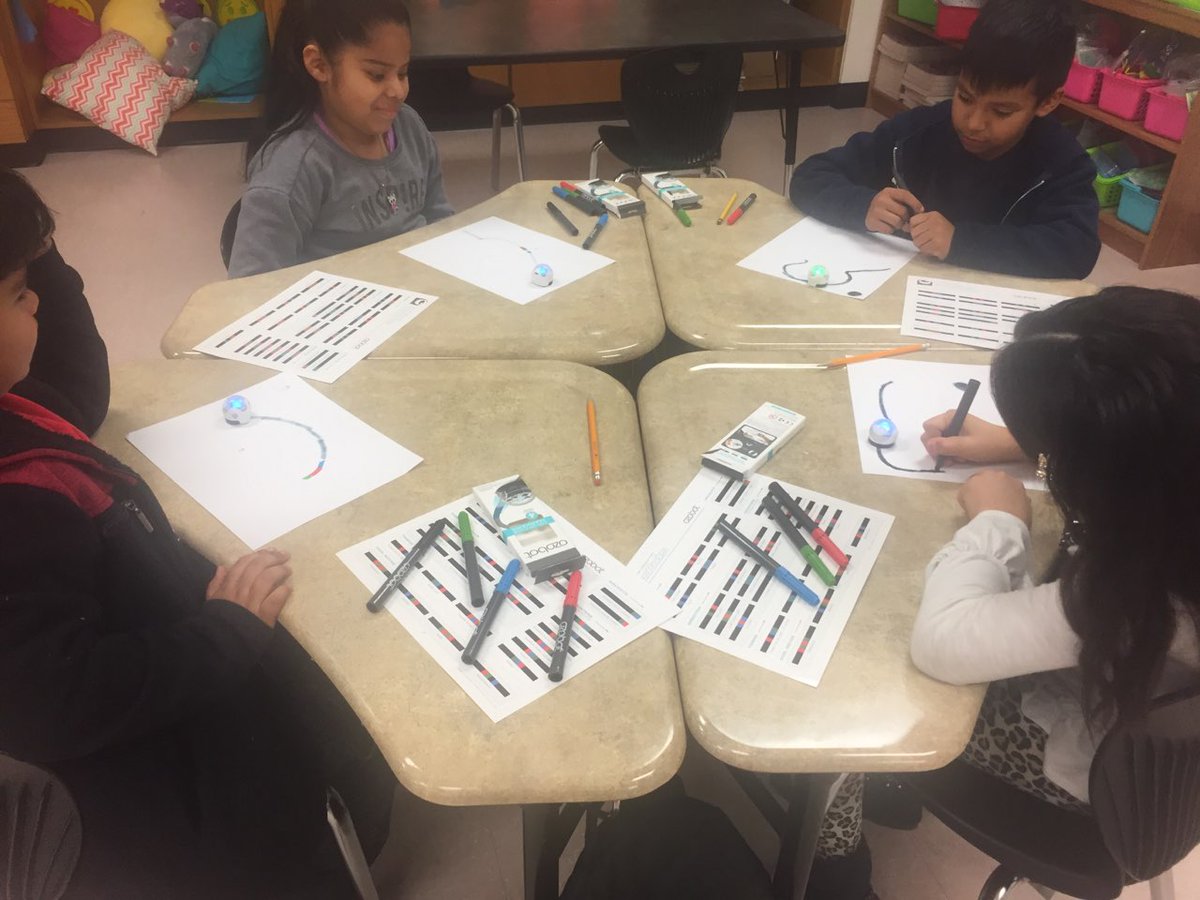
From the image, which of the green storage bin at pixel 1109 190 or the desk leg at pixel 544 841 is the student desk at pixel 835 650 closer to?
the desk leg at pixel 544 841

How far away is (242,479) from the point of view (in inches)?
Result: 40.6

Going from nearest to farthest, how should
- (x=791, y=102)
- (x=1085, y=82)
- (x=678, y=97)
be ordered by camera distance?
1. (x=678, y=97)
2. (x=791, y=102)
3. (x=1085, y=82)

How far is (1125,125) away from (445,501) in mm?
3238

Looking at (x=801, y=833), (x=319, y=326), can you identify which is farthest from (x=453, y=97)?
(x=801, y=833)

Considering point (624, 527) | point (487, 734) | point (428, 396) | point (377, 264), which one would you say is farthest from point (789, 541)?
point (377, 264)

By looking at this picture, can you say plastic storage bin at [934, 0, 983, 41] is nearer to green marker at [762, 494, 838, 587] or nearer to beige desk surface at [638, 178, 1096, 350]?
beige desk surface at [638, 178, 1096, 350]

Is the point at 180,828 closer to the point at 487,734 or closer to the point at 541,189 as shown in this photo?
the point at 487,734

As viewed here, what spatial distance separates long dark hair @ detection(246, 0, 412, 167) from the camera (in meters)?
1.60

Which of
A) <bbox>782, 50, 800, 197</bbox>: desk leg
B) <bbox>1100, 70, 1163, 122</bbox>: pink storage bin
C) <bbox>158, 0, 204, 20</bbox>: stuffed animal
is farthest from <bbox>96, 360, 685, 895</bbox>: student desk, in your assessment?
<bbox>158, 0, 204, 20</bbox>: stuffed animal

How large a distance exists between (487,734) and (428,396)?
0.55 m

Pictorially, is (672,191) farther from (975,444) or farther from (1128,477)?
(1128,477)

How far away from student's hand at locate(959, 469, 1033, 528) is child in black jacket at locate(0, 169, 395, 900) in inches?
29.6

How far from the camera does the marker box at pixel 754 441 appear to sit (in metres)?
1.03

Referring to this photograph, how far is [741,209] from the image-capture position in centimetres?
170
